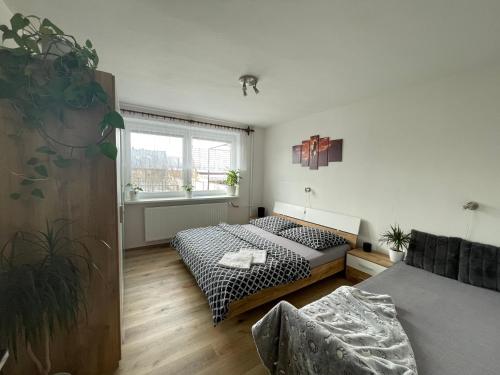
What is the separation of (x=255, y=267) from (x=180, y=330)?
0.84 metres

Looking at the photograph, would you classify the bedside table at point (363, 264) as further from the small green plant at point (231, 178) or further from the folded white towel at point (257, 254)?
the small green plant at point (231, 178)

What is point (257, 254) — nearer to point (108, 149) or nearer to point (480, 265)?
point (108, 149)

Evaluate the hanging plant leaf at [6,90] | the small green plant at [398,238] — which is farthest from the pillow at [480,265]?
the hanging plant leaf at [6,90]

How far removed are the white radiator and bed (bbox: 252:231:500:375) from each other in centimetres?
281

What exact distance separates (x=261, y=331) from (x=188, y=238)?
1908 mm

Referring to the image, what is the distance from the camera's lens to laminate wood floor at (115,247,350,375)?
4.81 ft

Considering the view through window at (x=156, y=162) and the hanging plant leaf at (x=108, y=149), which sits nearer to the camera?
the hanging plant leaf at (x=108, y=149)

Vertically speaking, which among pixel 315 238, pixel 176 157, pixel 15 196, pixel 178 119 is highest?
pixel 178 119

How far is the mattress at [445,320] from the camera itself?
107cm

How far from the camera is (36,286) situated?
93cm

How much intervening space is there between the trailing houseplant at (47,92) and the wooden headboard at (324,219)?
2.92 meters

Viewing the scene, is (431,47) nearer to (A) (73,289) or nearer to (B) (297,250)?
(B) (297,250)

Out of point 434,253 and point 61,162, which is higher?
point 61,162

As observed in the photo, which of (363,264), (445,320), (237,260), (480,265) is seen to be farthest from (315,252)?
(480,265)
